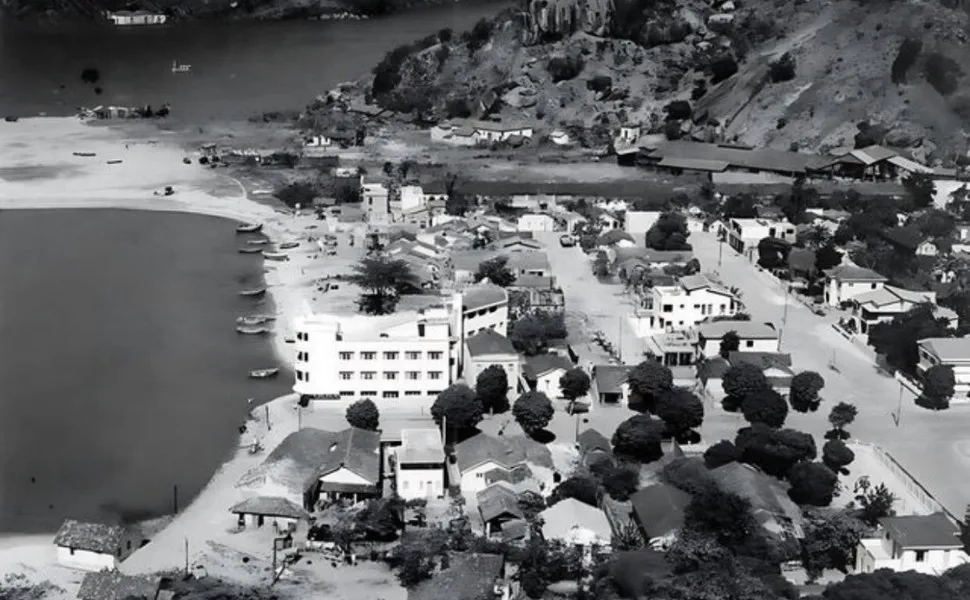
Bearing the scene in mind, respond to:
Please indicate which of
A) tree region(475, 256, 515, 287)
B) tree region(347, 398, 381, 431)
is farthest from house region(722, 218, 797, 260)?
tree region(347, 398, 381, 431)

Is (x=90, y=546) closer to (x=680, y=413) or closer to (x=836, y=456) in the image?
(x=680, y=413)

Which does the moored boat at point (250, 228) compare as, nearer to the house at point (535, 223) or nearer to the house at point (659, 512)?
the house at point (535, 223)

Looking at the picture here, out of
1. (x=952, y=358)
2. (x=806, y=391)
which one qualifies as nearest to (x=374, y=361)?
(x=806, y=391)

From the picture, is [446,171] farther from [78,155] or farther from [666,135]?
[78,155]

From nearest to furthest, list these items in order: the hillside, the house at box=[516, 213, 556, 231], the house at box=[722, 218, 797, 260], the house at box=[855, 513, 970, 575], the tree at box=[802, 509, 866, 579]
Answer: the house at box=[855, 513, 970, 575] → the tree at box=[802, 509, 866, 579] → the house at box=[722, 218, 797, 260] → the house at box=[516, 213, 556, 231] → the hillside

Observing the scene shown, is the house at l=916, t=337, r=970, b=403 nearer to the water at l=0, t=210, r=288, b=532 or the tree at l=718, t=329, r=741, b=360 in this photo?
the tree at l=718, t=329, r=741, b=360

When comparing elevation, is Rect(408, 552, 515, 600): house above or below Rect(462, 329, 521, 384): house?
below
